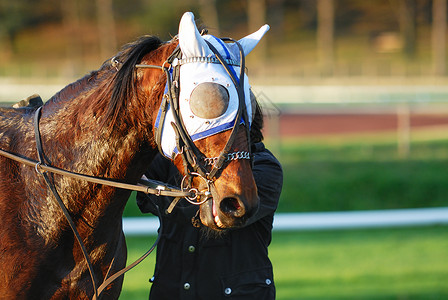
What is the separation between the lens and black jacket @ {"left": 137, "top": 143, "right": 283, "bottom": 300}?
9.30 ft

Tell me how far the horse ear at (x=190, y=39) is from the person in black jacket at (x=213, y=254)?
86 centimetres

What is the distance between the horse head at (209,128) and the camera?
6.63ft

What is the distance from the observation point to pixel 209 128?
6.69 feet

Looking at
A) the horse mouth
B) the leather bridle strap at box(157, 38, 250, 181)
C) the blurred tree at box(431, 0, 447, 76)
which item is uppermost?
the blurred tree at box(431, 0, 447, 76)

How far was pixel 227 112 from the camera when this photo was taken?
2035mm

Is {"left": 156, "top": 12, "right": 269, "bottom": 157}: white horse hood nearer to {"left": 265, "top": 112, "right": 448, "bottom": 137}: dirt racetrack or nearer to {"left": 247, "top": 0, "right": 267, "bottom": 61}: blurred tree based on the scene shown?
{"left": 265, "top": 112, "right": 448, "bottom": 137}: dirt racetrack

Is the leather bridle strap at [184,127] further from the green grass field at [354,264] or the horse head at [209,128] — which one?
the green grass field at [354,264]

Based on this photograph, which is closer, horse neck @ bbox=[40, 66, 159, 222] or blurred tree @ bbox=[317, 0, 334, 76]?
horse neck @ bbox=[40, 66, 159, 222]

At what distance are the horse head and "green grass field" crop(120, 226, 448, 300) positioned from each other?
3166 mm

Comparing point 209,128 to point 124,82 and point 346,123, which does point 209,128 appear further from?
point 346,123

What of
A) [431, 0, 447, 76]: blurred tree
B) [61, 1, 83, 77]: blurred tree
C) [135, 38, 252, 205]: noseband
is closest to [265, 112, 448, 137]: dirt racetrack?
[431, 0, 447, 76]: blurred tree

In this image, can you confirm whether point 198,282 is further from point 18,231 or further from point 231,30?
point 231,30

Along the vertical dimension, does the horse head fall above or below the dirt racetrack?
above

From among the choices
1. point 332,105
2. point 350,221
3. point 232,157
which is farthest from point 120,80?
point 332,105
